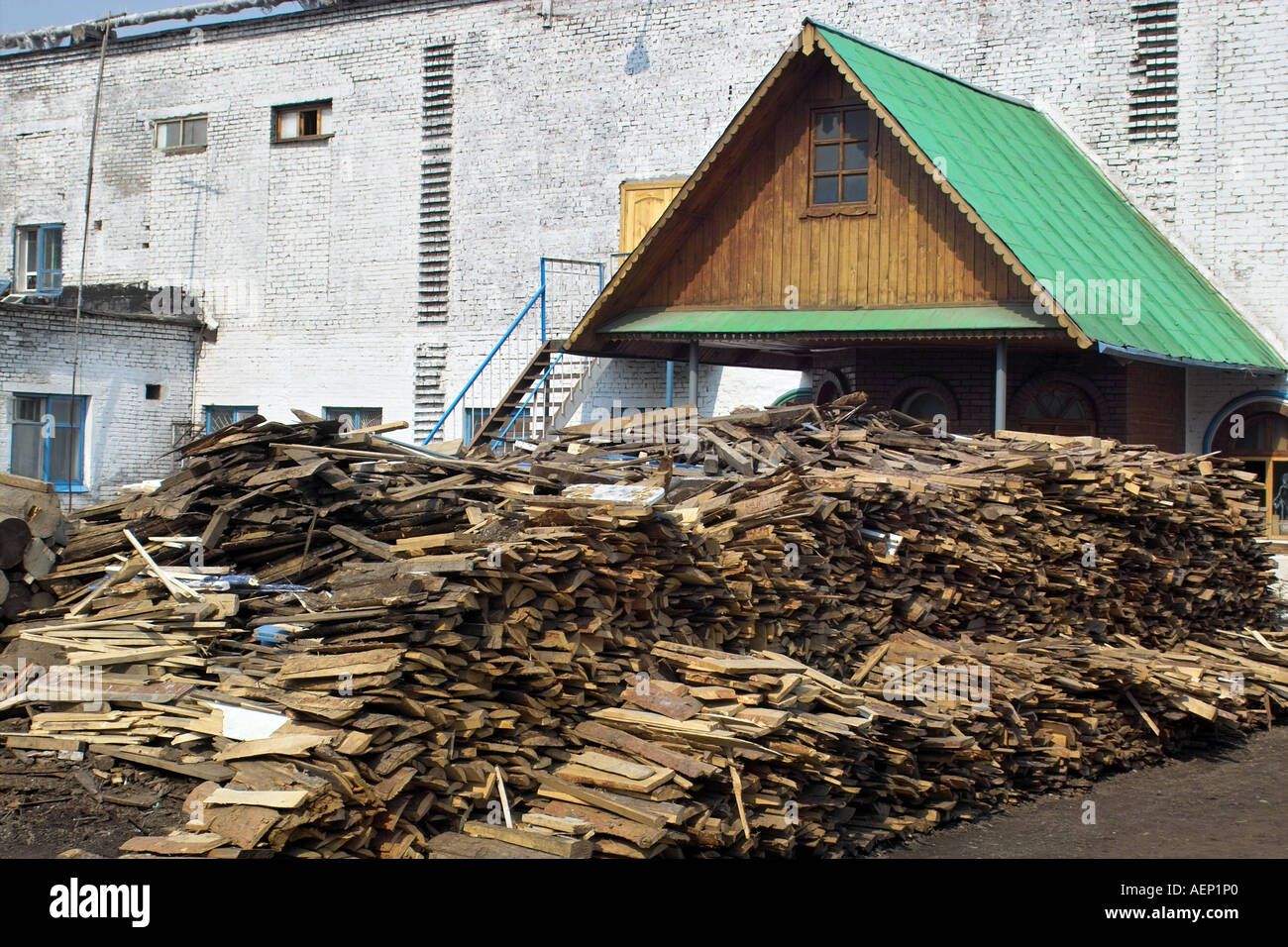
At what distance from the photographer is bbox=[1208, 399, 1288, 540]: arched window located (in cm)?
1773

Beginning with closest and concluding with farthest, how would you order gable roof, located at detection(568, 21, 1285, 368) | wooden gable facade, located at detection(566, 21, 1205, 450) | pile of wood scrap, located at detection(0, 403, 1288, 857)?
pile of wood scrap, located at detection(0, 403, 1288, 857) < gable roof, located at detection(568, 21, 1285, 368) < wooden gable facade, located at detection(566, 21, 1205, 450)

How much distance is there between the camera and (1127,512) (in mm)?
13414

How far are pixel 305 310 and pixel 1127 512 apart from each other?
51.5 feet

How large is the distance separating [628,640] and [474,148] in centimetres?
1587

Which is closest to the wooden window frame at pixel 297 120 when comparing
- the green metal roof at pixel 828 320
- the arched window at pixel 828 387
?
the green metal roof at pixel 828 320

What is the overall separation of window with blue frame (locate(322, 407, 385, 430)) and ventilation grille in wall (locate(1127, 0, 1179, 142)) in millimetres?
12912

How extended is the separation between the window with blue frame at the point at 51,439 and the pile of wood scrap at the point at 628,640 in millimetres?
12622

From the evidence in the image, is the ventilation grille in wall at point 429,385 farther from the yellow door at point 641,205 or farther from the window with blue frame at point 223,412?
the yellow door at point 641,205

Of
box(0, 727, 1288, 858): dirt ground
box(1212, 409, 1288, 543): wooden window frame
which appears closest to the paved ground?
box(0, 727, 1288, 858): dirt ground

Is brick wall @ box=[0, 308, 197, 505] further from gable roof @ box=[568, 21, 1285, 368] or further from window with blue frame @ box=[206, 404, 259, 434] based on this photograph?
gable roof @ box=[568, 21, 1285, 368]

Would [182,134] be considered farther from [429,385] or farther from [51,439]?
[429,385]

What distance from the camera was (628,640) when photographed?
8922 mm

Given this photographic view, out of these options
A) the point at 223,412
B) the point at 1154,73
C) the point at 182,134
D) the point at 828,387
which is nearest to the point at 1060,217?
the point at 1154,73

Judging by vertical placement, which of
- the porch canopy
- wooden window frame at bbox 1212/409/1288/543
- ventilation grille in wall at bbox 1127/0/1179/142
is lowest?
wooden window frame at bbox 1212/409/1288/543
